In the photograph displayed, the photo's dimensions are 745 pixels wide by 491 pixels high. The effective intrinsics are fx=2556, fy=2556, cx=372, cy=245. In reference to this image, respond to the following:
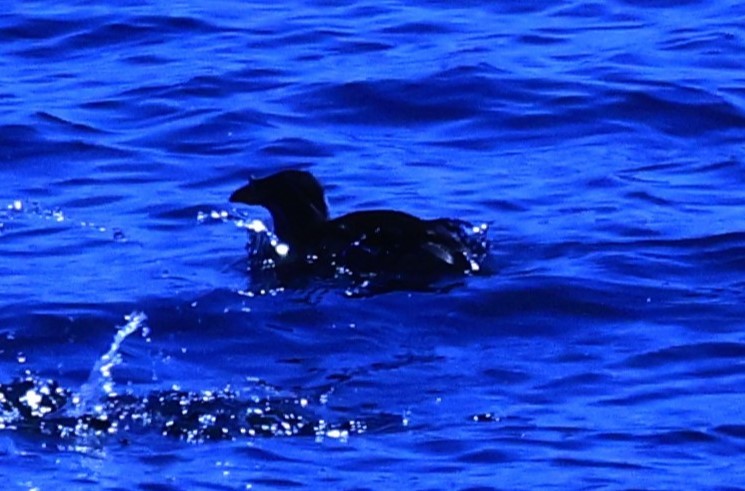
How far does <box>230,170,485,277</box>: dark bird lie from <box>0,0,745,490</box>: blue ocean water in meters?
0.21

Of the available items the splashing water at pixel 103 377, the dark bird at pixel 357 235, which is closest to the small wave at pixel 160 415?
the splashing water at pixel 103 377

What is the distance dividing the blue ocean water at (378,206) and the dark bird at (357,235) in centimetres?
21

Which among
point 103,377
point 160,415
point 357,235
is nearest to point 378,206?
point 357,235

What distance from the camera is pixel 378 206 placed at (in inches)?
547

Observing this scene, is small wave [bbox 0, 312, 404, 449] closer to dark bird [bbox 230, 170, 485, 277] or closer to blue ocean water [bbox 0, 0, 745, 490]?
blue ocean water [bbox 0, 0, 745, 490]

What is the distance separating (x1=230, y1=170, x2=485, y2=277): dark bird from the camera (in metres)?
12.3

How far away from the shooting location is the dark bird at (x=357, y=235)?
1227cm

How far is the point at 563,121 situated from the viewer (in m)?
15.7

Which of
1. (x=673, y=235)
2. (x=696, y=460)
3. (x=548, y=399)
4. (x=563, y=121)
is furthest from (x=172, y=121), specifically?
(x=696, y=460)

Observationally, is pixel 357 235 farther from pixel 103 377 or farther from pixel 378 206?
pixel 103 377

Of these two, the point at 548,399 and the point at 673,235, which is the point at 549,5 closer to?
the point at 673,235

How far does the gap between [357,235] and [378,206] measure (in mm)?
1404

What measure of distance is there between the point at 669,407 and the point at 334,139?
588cm

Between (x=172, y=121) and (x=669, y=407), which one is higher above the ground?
(x=172, y=121)
